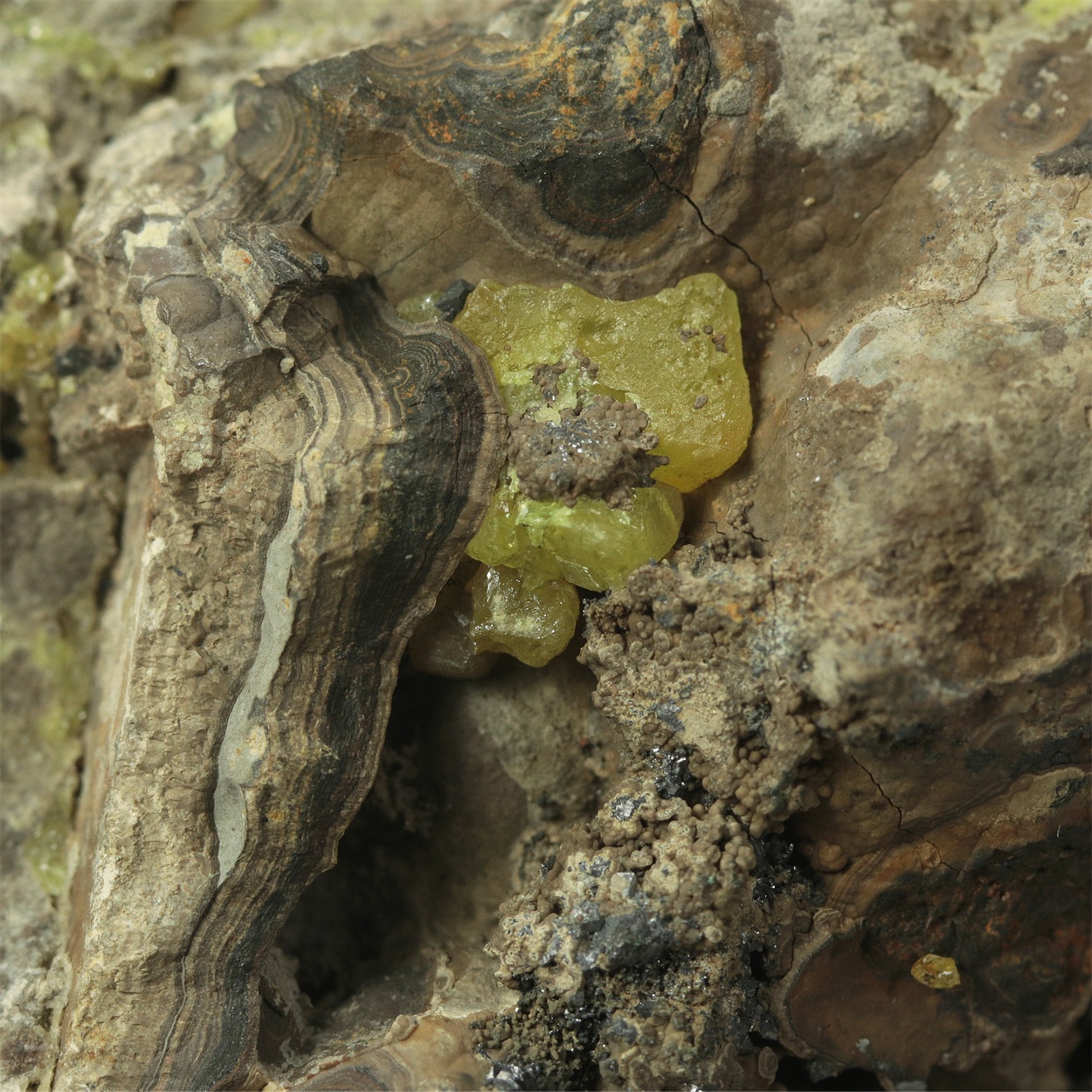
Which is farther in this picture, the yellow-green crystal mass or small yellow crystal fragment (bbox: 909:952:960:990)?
small yellow crystal fragment (bbox: 909:952:960:990)

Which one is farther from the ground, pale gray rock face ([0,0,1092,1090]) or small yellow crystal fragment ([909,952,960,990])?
pale gray rock face ([0,0,1092,1090])

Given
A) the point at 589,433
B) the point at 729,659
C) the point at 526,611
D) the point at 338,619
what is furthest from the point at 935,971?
the point at 338,619

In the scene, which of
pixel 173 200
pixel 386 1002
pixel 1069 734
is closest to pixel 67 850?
pixel 386 1002

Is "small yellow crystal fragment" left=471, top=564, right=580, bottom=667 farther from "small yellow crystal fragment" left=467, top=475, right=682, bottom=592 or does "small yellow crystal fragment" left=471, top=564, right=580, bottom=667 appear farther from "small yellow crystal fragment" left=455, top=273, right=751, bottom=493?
"small yellow crystal fragment" left=455, top=273, right=751, bottom=493

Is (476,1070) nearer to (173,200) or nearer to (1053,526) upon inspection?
(1053,526)

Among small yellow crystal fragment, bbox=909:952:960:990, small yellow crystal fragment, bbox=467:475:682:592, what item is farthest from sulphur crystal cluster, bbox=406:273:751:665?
small yellow crystal fragment, bbox=909:952:960:990

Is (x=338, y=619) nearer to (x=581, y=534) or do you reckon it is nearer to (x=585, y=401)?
(x=581, y=534)
